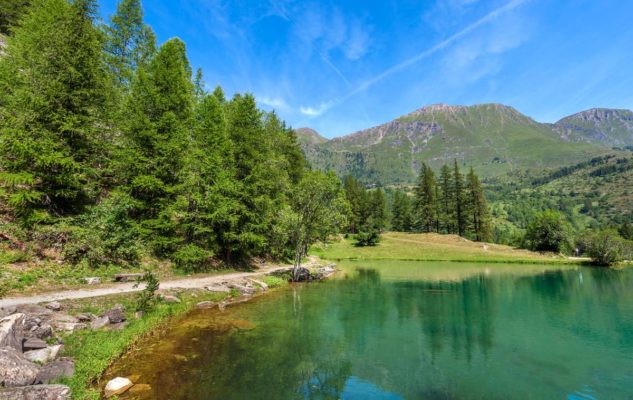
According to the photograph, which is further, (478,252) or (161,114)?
(478,252)

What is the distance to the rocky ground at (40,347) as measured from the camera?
8.16 metres

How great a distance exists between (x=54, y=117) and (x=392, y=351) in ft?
89.0

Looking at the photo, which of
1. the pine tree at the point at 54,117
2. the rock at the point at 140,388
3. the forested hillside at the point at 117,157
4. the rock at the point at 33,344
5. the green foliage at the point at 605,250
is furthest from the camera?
the green foliage at the point at 605,250

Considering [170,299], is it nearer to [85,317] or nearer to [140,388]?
[85,317]

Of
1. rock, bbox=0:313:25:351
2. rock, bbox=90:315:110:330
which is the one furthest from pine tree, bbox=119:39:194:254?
rock, bbox=0:313:25:351

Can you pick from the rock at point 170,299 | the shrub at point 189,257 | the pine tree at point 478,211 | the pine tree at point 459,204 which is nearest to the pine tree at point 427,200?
the pine tree at point 459,204

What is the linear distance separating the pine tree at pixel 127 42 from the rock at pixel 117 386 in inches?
1428

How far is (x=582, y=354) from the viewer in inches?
615

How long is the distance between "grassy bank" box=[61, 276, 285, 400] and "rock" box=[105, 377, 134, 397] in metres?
0.30

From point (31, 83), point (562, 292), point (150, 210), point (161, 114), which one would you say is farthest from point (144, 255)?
point (562, 292)

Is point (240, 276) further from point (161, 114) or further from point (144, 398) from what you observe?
point (144, 398)

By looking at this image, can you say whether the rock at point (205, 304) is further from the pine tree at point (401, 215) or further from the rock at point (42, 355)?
the pine tree at point (401, 215)

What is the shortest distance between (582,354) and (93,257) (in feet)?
102

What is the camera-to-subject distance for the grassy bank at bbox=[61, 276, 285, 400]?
385 inches
